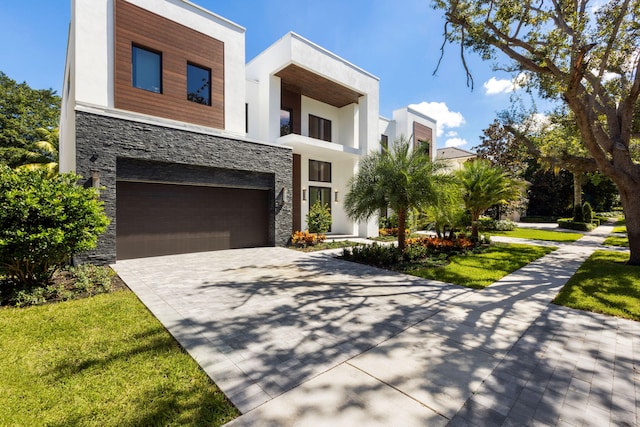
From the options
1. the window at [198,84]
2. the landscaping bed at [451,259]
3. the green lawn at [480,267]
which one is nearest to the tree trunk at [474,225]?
the landscaping bed at [451,259]

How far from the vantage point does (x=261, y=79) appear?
13.9 meters

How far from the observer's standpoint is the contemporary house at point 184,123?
8.95 m

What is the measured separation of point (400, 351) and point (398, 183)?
6.22 metres

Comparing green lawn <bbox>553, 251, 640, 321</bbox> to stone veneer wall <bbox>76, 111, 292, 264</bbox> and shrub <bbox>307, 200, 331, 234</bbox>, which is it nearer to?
shrub <bbox>307, 200, 331, 234</bbox>

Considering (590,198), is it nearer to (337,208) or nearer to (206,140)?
(337,208)

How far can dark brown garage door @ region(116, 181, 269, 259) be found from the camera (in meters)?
9.27

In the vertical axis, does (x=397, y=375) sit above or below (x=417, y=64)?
below

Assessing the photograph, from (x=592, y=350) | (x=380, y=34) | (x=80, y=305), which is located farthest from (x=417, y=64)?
(x=80, y=305)

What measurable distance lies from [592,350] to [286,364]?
3.99 meters

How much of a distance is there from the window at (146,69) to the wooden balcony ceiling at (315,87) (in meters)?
5.16

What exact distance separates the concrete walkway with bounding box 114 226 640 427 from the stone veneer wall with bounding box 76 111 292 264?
3.60m

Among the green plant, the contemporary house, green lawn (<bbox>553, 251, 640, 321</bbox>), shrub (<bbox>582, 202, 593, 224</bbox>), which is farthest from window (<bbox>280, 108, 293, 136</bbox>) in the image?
shrub (<bbox>582, 202, 593, 224</bbox>)

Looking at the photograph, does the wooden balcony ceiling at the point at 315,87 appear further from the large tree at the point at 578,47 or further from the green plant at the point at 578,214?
the green plant at the point at 578,214

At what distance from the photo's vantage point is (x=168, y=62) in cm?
1062
